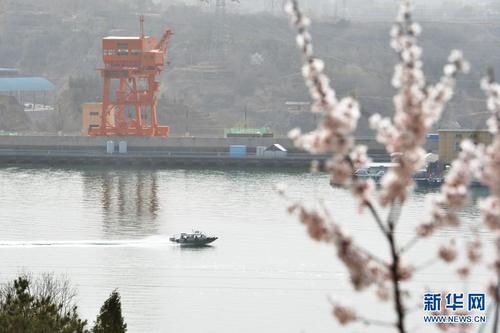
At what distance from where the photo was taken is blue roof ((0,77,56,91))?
84562 mm

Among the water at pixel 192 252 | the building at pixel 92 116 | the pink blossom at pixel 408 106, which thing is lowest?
the water at pixel 192 252

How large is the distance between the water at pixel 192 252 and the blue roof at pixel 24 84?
33.4 meters

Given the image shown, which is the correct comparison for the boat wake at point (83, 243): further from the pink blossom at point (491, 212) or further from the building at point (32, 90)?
the building at point (32, 90)

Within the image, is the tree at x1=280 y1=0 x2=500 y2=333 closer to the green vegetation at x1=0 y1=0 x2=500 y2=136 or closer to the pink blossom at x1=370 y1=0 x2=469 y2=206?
the pink blossom at x1=370 y1=0 x2=469 y2=206

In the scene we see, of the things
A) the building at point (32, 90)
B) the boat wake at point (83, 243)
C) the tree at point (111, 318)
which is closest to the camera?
the tree at point (111, 318)

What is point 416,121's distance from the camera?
4129 millimetres

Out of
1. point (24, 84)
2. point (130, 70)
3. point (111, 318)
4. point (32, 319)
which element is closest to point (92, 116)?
point (130, 70)

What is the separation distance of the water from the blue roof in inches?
1314

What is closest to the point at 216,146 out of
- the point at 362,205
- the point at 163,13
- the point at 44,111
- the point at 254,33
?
the point at 44,111

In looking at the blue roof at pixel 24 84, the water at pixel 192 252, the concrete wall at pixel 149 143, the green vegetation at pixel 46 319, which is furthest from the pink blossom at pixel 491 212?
the blue roof at pixel 24 84

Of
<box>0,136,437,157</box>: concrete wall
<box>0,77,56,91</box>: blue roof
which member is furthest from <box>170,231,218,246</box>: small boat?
<box>0,77,56,91</box>: blue roof

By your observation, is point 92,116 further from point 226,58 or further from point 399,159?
point 399,159

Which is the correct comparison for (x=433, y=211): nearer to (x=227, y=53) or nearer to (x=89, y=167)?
(x=89, y=167)

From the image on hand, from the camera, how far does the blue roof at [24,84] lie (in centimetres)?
8456
